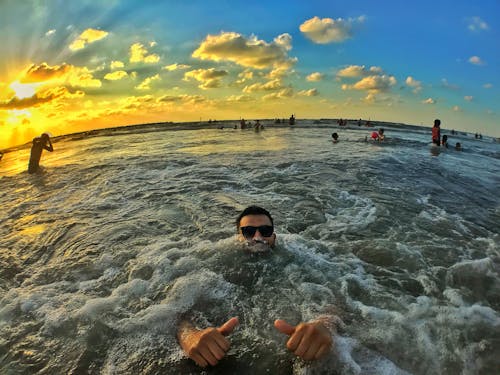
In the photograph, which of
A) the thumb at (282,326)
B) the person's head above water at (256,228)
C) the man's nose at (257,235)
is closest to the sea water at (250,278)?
the person's head above water at (256,228)

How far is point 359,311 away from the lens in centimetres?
509

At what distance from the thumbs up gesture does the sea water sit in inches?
10.0

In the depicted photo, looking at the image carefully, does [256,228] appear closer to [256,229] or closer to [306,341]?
[256,229]

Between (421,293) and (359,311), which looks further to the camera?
(421,293)

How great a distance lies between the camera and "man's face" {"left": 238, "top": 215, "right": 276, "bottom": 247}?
6527 mm

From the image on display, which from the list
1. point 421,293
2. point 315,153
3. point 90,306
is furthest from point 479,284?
point 315,153

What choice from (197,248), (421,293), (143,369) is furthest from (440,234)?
(143,369)

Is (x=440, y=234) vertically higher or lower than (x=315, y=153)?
lower

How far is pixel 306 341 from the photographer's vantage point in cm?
367

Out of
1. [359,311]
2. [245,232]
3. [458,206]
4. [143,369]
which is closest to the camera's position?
[143,369]

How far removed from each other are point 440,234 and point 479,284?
2.53m

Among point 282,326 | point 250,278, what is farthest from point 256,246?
point 282,326

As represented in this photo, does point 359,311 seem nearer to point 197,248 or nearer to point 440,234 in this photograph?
point 197,248

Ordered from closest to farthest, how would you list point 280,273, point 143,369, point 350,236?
point 143,369, point 280,273, point 350,236
